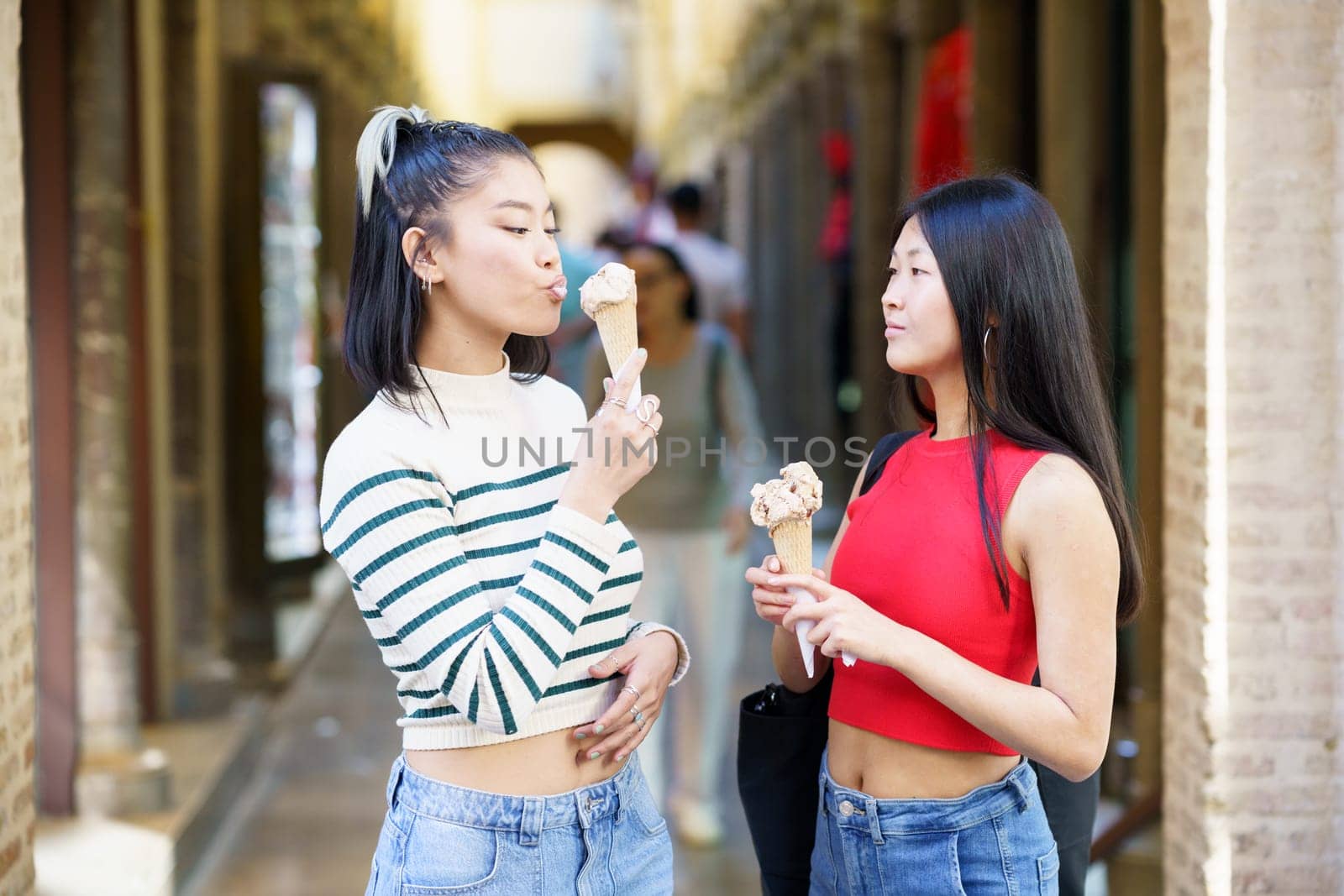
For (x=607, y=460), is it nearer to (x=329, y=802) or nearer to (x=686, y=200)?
(x=329, y=802)

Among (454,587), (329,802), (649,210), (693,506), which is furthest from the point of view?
(649,210)

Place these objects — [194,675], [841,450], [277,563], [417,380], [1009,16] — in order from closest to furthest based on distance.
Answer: [417,380] < [194,675] < [1009,16] < [277,563] < [841,450]

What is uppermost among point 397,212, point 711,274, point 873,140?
point 873,140

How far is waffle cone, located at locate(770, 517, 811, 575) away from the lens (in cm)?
204

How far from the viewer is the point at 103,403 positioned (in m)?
5.52

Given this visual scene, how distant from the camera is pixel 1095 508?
1.99 meters

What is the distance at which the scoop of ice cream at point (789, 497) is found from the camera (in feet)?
6.64

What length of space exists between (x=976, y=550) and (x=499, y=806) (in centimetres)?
75

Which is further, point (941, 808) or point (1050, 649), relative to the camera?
point (941, 808)

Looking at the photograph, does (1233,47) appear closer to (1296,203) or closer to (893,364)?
(1296,203)

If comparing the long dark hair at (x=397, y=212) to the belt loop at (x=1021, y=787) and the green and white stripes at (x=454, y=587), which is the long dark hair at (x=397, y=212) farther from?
the belt loop at (x=1021, y=787)

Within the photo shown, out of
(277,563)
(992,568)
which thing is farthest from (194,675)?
(992,568)

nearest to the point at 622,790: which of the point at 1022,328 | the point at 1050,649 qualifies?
the point at 1050,649

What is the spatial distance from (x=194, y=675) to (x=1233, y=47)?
193 inches
